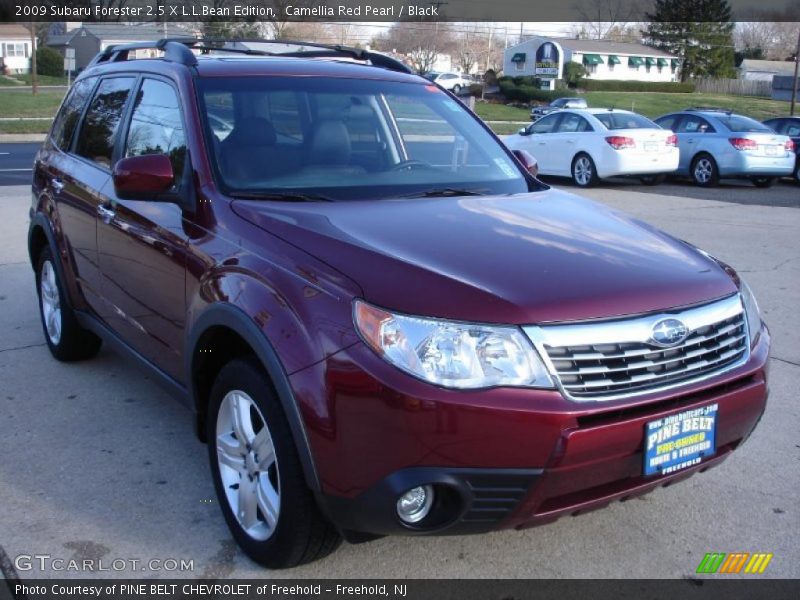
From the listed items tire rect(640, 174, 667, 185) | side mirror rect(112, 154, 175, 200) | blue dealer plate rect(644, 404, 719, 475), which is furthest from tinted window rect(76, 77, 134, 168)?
tire rect(640, 174, 667, 185)

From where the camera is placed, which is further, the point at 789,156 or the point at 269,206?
the point at 789,156

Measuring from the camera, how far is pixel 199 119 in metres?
3.71

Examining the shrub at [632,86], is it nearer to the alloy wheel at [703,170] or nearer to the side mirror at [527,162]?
the alloy wheel at [703,170]

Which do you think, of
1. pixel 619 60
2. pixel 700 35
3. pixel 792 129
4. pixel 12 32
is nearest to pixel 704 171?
pixel 792 129

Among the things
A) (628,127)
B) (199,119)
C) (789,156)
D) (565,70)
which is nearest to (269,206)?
(199,119)

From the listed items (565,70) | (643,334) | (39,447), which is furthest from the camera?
(565,70)

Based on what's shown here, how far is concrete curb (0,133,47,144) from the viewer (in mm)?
25906

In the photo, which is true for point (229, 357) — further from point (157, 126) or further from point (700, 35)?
point (700, 35)

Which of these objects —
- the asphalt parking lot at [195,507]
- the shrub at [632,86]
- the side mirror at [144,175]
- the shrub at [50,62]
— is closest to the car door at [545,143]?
the asphalt parking lot at [195,507]

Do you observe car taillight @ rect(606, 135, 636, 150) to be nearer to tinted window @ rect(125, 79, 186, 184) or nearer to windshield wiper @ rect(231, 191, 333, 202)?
tinted window @ rect(125, 79, 186, 184)

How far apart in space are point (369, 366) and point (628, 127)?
14.9m

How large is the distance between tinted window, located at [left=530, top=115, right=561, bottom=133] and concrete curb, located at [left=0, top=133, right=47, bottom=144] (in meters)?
15.9

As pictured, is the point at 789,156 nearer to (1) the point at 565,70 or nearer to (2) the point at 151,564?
(2) the point at 151,564

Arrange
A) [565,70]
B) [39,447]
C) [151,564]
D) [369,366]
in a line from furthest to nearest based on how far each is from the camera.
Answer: [565,70] → [39,447] → [151,564] → [369,366]
